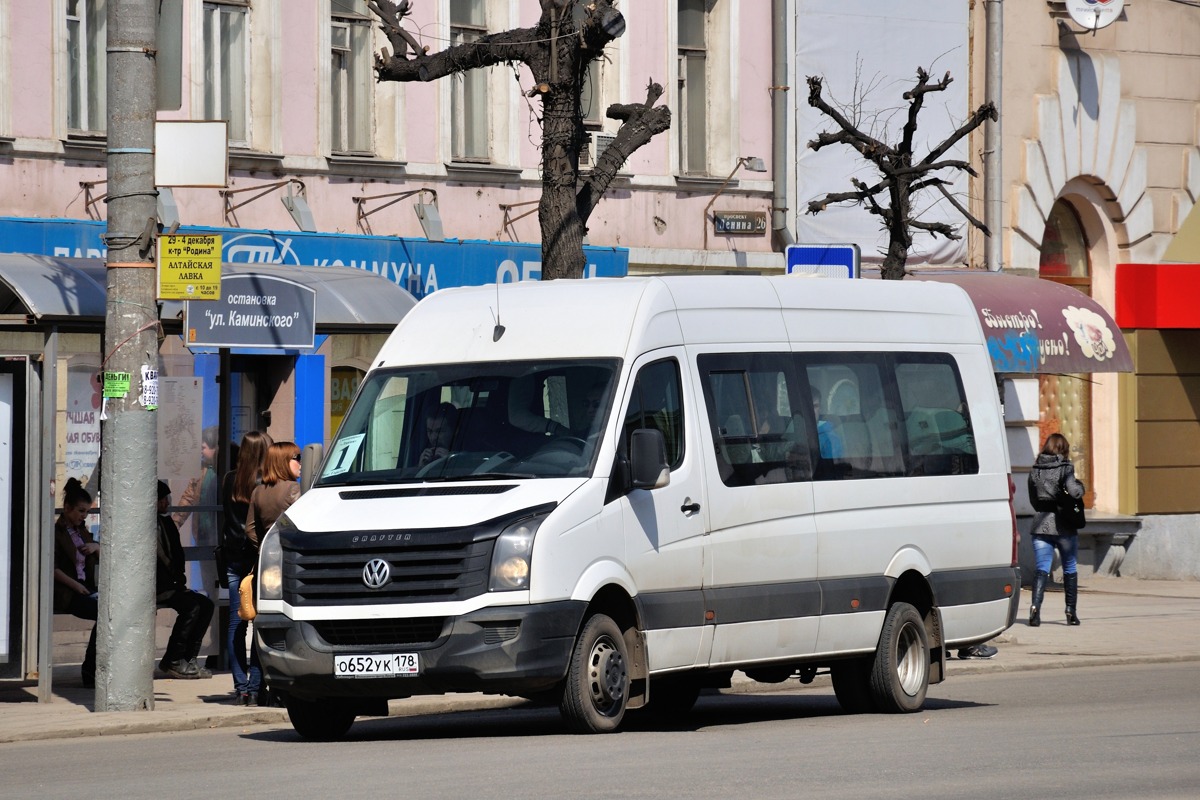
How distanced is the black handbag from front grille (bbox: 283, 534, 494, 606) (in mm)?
12363

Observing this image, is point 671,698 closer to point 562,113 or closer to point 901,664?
point 901,664

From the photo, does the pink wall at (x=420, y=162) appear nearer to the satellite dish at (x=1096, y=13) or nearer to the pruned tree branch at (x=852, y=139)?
the pruned tree branch at (x=852, y=139)

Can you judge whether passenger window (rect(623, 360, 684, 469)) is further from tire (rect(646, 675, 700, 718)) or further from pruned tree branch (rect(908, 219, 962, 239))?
pruned tree branch (rect(908, 219, 962, 239))

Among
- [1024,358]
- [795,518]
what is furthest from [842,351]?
[1024,358]

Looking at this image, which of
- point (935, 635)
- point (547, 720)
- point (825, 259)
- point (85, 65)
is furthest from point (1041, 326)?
point (547, 720)

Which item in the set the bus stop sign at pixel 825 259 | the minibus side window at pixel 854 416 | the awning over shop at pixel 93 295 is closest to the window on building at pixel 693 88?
the bus stop sign at pixel 825 259

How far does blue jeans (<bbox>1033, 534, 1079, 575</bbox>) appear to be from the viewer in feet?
74.3

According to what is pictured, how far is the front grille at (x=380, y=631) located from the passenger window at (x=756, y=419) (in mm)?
2087

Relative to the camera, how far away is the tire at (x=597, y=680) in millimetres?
11609

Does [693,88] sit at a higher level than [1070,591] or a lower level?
higher

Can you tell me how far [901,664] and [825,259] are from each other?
598cm

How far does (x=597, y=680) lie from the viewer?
38.7 ft

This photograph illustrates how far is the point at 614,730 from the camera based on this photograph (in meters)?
12.0

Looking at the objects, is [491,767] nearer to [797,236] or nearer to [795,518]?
[795,518]
